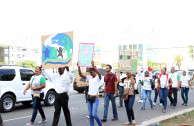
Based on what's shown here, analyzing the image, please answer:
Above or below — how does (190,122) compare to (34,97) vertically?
below

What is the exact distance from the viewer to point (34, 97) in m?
→ 7.45

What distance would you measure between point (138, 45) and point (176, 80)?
66.7 meters

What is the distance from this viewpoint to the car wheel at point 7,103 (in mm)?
10089

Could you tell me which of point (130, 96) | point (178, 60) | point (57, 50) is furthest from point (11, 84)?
point (178, 60)

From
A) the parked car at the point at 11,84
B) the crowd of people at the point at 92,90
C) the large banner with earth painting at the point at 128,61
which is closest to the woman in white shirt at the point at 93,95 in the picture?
the crowd of people at the point at 92,90

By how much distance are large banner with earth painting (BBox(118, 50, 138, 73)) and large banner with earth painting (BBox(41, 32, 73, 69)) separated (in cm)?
229

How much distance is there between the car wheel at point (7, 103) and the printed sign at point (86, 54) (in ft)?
17.1

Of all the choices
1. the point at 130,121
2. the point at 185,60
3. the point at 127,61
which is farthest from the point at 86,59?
the point at 185,60

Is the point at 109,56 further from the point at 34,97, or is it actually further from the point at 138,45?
the point at 34,97

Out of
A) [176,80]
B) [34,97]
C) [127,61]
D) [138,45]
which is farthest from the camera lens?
[138,45]

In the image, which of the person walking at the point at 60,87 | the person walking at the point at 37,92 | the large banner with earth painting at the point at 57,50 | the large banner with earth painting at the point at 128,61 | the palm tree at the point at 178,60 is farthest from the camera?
the palm tree at the point at 178,60

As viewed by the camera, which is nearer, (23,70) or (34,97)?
(34,97)

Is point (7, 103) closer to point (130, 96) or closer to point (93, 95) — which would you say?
point (93, 95)

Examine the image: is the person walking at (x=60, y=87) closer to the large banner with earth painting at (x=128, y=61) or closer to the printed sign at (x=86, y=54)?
the printed sign at (x=86, y=54)
